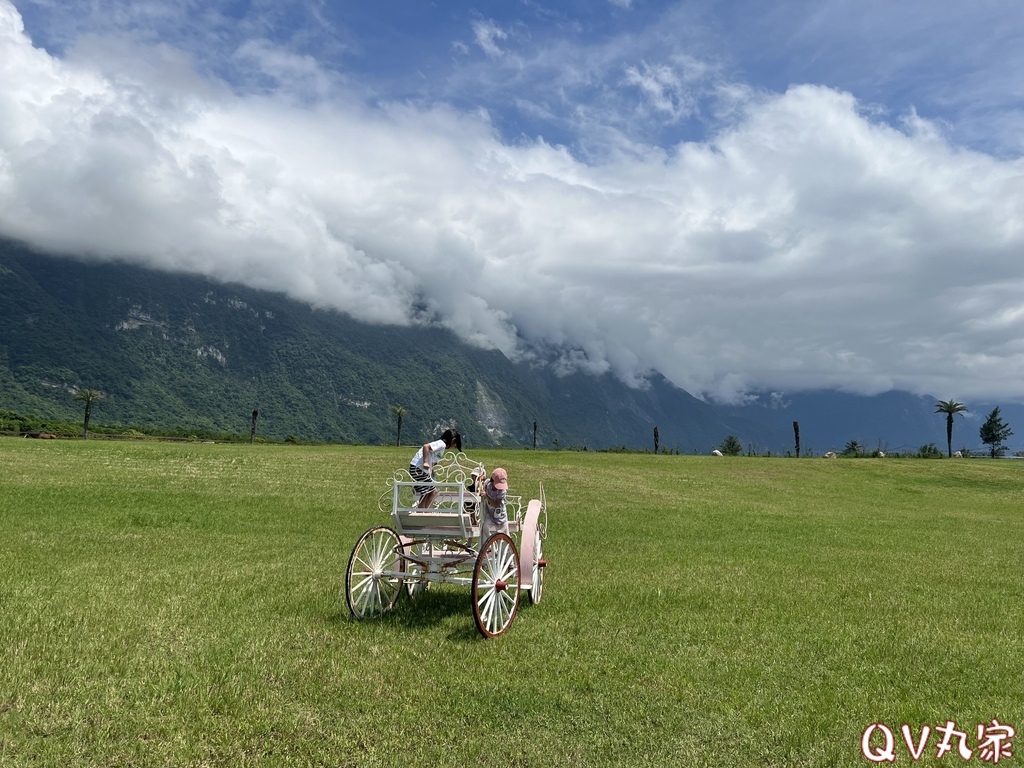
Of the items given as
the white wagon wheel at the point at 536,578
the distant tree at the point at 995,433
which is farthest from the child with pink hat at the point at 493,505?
the distant tree at the point at 995,433

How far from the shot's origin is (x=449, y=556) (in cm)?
985

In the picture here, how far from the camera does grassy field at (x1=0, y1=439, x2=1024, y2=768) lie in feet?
18.2

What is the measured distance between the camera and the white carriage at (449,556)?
895 centimetres

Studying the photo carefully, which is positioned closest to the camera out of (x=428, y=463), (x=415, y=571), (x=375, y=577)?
(x=375, y=577)

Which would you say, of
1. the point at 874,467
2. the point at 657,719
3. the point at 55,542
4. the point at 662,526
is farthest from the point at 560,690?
the point at 874,467

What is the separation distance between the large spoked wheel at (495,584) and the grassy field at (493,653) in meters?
0.31

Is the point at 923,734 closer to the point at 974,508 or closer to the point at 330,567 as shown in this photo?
the point at 330,567

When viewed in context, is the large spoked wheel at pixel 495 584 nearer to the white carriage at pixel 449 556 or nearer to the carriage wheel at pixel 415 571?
the white carriage at pixel 449 556

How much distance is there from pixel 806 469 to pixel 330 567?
151 ft

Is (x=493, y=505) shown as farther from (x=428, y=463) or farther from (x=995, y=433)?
(x=995, y=433)

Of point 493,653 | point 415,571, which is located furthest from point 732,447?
point 493,653

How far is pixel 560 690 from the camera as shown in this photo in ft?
22.1

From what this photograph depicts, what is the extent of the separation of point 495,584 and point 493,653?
106cm

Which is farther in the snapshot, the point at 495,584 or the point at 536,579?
the point at 536,579
